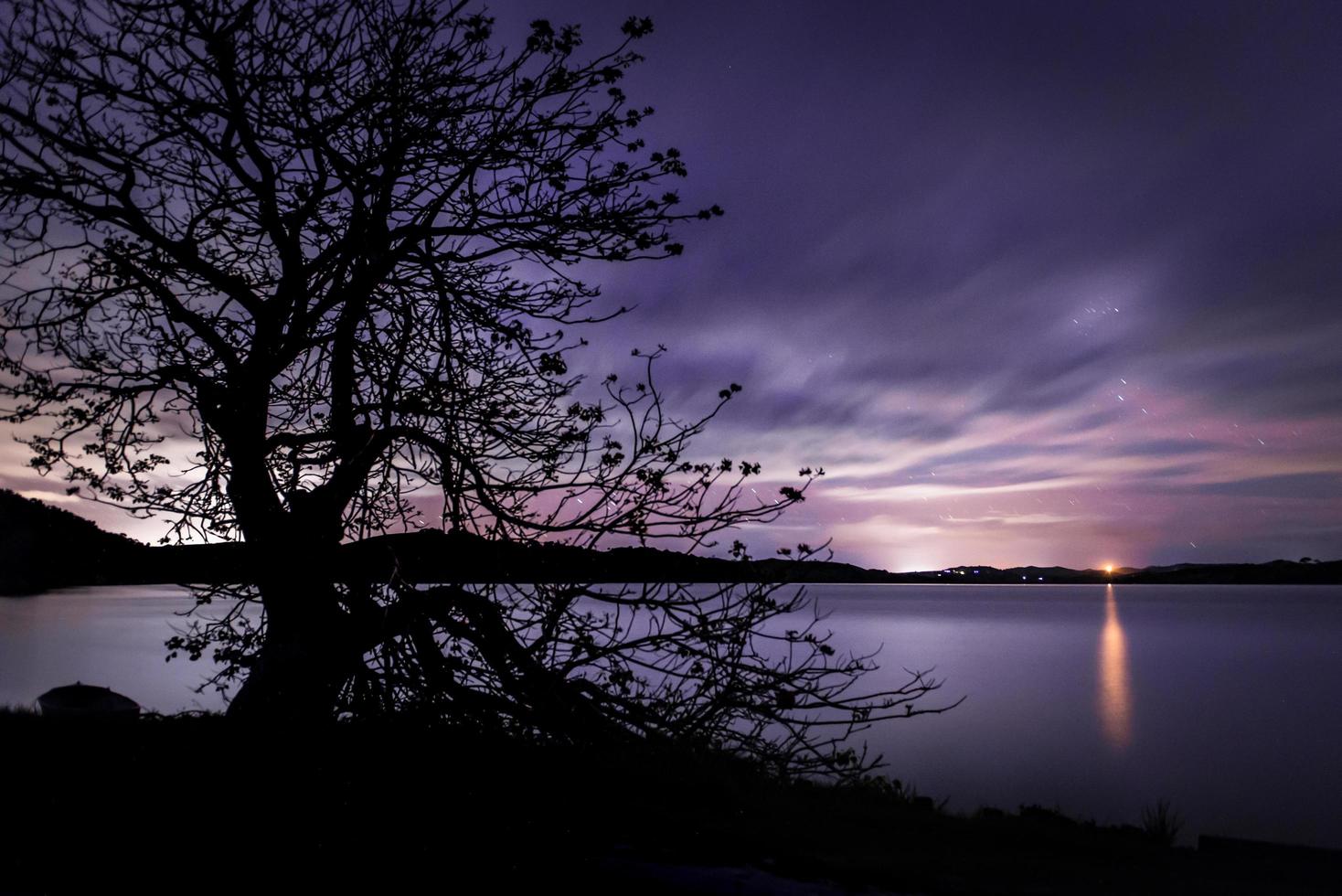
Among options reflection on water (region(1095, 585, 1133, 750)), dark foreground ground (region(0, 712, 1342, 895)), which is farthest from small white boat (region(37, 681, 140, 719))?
reflection on water (region(1095, 585, 1133, 750))

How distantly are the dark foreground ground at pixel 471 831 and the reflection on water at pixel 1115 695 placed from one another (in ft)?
77.3

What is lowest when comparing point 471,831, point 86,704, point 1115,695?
point 1115,695

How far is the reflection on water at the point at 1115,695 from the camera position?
28.2 meters

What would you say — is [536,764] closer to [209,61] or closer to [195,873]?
[195,873]

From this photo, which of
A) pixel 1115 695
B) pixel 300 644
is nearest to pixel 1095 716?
pixel 1115 695

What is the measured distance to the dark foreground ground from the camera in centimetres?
465

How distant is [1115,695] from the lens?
3653 centimetres

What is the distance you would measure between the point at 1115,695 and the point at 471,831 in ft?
124

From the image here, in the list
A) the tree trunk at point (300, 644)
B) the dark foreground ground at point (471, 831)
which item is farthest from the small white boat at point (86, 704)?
the tree trunk at point (300, 644)

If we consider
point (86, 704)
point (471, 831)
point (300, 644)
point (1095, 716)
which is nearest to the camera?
point (471, 831)

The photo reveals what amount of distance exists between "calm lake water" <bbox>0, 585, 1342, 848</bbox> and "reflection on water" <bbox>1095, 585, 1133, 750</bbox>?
126 mm

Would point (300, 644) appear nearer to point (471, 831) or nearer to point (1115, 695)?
point (471, 831)

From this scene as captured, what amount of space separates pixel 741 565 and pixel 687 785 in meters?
1.80

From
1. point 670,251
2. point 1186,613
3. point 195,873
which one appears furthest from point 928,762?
point 1186,613
